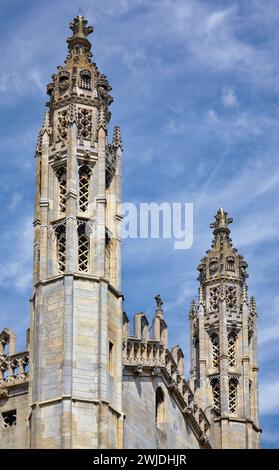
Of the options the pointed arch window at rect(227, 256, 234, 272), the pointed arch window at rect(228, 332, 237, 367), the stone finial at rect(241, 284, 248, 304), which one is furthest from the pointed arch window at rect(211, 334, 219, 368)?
the pointed arch window at rect(227, 256, 234, 272)

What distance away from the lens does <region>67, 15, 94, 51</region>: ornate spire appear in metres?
53.3

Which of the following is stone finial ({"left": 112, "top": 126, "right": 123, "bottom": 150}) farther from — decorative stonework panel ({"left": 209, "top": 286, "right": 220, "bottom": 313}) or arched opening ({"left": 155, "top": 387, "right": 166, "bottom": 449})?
decorative stonework panel ({"left": 209, "top": 286, "right": 220, "bottom": 313})

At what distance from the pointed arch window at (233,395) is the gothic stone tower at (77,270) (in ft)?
45.9

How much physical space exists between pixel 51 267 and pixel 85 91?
248 inches

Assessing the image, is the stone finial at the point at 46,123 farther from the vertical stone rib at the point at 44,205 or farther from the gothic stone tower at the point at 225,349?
the gothic stone tower at the point at 225,349

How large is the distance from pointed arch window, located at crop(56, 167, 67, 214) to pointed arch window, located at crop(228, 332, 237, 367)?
15.1 meters

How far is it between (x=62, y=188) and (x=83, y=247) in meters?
2.11

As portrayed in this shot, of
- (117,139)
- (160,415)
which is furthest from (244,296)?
(117,139)

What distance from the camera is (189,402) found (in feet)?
189

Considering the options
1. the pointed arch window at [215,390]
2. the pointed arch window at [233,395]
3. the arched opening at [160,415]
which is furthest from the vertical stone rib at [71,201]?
the pointed arch window at [233,395]

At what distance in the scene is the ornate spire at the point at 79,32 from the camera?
175ft

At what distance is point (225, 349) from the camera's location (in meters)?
62.4

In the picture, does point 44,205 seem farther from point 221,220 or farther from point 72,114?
point 221,220
